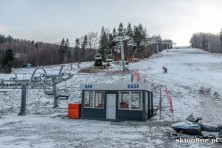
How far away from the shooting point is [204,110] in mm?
26391

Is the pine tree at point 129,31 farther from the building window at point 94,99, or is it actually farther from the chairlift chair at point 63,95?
the building window at point 94,99

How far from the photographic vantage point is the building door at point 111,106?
23078 mm

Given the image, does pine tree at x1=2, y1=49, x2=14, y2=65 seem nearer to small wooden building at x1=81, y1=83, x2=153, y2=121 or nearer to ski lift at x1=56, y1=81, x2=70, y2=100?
ski lift at x1=56, y1=81, x2=70, y2=100

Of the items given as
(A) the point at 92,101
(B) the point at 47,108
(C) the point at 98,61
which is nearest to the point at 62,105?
(B) the point at 47,108

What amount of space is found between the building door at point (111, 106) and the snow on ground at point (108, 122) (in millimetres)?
954

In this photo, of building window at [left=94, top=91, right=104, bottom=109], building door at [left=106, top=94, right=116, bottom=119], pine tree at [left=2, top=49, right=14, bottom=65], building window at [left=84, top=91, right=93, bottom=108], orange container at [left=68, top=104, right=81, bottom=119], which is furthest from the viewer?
pine tree at [left=2, top=49, right=14, bottom=65]

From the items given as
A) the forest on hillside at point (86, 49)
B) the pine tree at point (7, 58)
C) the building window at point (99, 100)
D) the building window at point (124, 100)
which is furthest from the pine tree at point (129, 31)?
the building window at point (124, 100)

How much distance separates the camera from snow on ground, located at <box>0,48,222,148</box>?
13891mm

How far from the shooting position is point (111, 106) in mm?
23203

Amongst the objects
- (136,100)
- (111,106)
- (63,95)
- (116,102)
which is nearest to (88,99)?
(111,106)

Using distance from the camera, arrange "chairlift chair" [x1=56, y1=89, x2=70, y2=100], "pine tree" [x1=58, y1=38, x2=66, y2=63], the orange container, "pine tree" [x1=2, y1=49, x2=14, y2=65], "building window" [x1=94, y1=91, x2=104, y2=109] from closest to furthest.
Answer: "building window" [x1=94, y1=91, x2=104, y2=109]
the orange container
"chairlift chair" [x1=56, y1=89, x2=70, y2=100]
"pine tree" [x1=2, y1=49, x2=14, y2=65]
"pine tree" [x1=58, y1=38, x2=66, y2=63]

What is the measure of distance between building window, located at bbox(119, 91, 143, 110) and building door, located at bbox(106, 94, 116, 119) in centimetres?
52

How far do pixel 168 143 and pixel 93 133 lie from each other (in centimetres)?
441

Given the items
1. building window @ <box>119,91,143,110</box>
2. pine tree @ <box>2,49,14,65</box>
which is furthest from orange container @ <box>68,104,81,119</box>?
pine tree @ <box>2,49,14,65</box>
